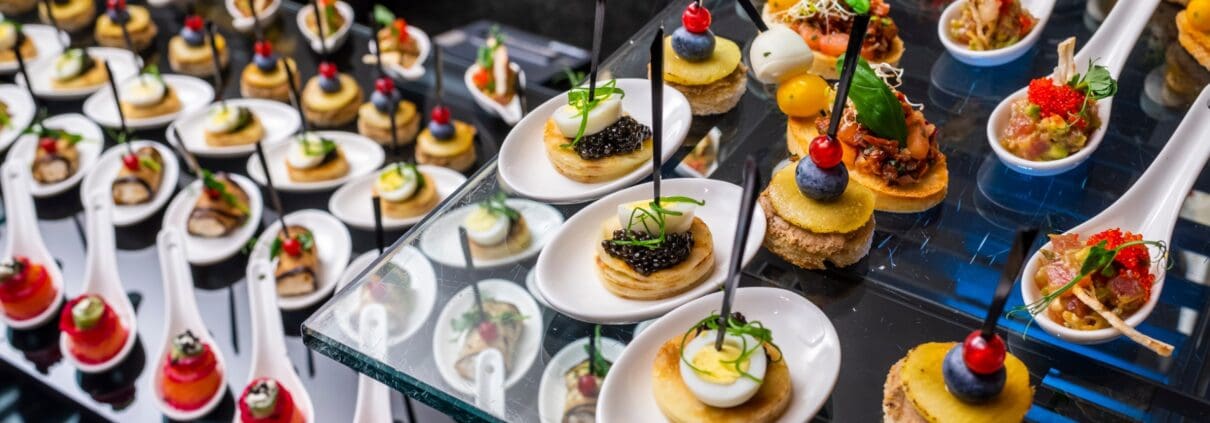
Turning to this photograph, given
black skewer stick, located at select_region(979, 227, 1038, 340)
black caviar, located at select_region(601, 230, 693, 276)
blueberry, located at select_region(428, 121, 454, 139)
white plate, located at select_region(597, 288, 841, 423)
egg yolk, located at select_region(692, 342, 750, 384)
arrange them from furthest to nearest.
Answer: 1. blueberry, located at select_region(428, 121, 454, 139)
2. black caviar, located at select_region(601, 230, 693, 276)
3. white plate, located at select_region(597, 288, 841, 423)
4. egg yolk, located at select_region(692, 342, 750, 384)
5. black skewer stick, located at select_region(979, 227, 1038, 340)

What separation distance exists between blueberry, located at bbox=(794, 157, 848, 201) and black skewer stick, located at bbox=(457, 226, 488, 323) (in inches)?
34.3

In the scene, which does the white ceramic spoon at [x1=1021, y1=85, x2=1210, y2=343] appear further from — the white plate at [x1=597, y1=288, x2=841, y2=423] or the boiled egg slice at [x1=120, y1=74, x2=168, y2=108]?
the boiled egg slice at [x1=120, y1=74, x2=168, y2=108]

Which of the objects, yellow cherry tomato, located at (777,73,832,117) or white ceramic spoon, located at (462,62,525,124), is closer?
yellow cherry tomato, located at (777,73,832,117)

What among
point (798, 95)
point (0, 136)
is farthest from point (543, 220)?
point (0, 136)

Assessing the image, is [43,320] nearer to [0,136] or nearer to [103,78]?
[0,136]

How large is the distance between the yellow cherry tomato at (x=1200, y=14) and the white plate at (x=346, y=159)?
338cm

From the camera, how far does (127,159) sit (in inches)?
176

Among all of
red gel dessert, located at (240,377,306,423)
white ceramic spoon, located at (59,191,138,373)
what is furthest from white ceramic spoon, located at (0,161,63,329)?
red gel dessert, located at (240,377,306,423)

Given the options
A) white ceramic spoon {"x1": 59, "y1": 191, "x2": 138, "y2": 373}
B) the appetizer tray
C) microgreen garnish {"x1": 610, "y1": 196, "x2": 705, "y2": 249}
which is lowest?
white ceramic spoon {"x1": 59, "y1": 191, "x2": 138, "y2": 373}

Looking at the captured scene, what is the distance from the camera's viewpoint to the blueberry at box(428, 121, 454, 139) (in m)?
4.56

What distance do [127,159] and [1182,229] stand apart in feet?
13.8

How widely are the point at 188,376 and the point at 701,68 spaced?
2.17 metres

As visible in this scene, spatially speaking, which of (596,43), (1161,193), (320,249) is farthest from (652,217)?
(320,249)

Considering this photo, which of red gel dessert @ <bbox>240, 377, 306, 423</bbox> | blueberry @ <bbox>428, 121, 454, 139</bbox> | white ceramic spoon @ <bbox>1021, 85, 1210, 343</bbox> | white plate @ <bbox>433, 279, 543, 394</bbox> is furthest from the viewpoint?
blueberry @ <bbox>428, 121, 454, 139</bbox>
